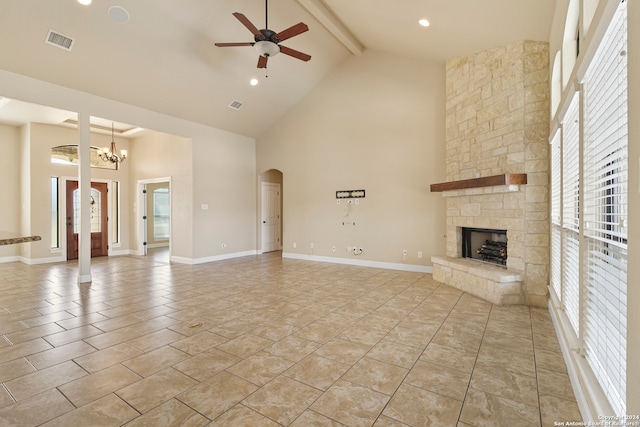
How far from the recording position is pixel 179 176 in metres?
7.45

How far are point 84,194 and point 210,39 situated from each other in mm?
3392

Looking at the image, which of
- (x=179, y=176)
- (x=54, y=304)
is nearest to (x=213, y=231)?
(x=179, y=176)

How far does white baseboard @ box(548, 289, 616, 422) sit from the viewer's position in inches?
61.8

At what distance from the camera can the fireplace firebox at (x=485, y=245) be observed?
4.73m

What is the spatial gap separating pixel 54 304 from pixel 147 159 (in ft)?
16.9

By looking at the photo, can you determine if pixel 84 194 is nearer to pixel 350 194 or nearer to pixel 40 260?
pixel 40 260

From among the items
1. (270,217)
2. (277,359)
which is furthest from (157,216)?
(277,359)

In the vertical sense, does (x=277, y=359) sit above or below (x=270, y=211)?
below

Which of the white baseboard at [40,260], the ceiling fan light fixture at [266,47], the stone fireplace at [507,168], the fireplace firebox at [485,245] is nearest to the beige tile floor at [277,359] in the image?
the stone fireplace at [507,168]

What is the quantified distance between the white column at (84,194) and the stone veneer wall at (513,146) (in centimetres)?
614

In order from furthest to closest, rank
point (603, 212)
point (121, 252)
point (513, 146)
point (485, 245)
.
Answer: point (121, 252) → point (485, 245) → point (513, 146) → point (603, 212)

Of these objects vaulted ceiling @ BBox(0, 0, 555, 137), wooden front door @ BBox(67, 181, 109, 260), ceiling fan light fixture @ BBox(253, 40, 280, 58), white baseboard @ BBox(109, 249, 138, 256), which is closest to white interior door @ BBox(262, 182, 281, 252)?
vaulted ceiling @ BBox(0, 0, 555, 137)

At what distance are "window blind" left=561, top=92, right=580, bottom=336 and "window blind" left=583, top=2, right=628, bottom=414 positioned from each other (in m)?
0.49

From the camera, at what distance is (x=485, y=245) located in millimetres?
5039
